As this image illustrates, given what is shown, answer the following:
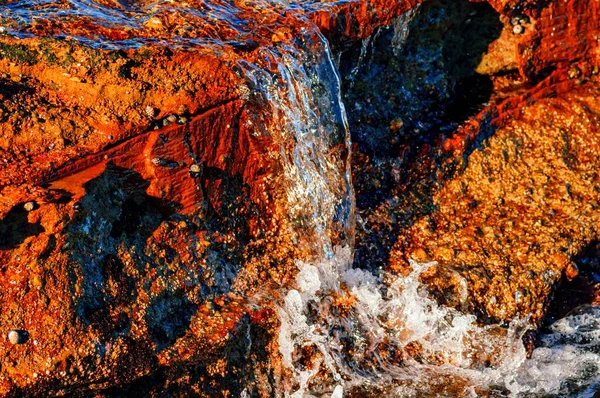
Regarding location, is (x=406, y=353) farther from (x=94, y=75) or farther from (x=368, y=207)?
(x=94, y=75)

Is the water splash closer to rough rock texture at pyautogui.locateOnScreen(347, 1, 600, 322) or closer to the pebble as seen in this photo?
rough rock texture at pyautogui.locateOnScreen(347, 1, 600, 322)

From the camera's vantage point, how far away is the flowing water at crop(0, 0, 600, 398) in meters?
2.91

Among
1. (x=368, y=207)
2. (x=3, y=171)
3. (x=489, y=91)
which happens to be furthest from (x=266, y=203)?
(x=489, y=91)

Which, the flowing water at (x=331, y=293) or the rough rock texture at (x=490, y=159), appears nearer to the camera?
the flowing water at (x=331, y=293)

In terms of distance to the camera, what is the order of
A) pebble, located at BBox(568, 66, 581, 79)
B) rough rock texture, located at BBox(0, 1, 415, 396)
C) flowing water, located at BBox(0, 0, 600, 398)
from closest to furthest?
rough rock texture, located at BBox(0, 1, 415, 396), flowing water, located at BBox(0, 0, 600, 398), pebble, located at BBox(568, 66, 581, 79)

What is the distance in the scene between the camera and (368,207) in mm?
3367

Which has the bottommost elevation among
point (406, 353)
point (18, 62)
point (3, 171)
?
point (406, 353)

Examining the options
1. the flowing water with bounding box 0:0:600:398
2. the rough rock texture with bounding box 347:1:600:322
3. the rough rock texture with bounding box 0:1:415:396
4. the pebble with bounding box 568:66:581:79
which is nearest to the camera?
the rough rock texture with bounding box 0:1:415:396

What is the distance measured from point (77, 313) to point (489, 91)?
8.32 ft

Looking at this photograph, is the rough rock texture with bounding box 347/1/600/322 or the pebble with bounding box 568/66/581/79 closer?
the rough rock texture with bounding box 347/1/600/322

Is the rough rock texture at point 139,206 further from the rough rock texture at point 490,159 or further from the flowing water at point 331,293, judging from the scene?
the rough rock texture at point 490,159

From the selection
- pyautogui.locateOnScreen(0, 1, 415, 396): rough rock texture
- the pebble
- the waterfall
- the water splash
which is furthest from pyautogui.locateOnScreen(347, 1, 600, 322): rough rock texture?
pyautogui.locateOnScreen(0, 1, 415, 396): rough rock texture

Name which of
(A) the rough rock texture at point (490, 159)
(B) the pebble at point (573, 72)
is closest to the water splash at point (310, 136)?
(A) the rough rock texture at point (490, 159)

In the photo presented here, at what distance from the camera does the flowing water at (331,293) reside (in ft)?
9.56
